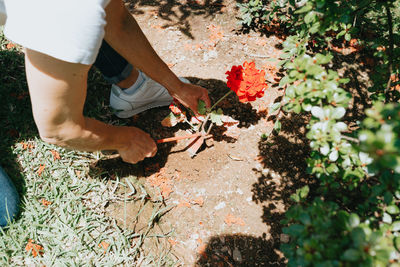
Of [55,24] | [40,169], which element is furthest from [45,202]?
[55,24]

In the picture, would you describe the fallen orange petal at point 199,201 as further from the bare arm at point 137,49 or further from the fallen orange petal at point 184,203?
the bare arm at point 137,49

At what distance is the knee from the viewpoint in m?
1.93

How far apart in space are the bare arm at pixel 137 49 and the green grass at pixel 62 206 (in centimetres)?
83

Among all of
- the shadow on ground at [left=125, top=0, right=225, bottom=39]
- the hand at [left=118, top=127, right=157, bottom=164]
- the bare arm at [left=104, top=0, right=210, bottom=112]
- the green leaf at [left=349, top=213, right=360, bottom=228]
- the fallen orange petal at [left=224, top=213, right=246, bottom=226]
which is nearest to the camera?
the green leaf at [left=349, top=213, right=360, bottom=228]

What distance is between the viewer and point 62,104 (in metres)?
1.11

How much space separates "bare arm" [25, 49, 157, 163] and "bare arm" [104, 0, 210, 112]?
51cm

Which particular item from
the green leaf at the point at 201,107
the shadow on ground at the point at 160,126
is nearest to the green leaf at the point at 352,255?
the green leaf at the point at 201,107

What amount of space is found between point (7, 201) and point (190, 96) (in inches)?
63.0

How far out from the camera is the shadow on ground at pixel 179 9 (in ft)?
9.95

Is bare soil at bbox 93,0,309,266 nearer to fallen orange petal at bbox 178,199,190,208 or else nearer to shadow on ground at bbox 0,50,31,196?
fallen orange petal at bbox 178,199,190,208

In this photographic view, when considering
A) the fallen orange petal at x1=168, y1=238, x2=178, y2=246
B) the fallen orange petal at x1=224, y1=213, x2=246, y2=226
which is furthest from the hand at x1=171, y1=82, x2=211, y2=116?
the fallen orange petal at x1=168, y1=238, x2=178, y2=246

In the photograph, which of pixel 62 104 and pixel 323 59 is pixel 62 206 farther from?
pixel 323 59

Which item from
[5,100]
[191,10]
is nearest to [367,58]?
[191,10]

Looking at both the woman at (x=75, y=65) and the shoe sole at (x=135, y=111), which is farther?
the shoe sole at (x=135, y=111)
